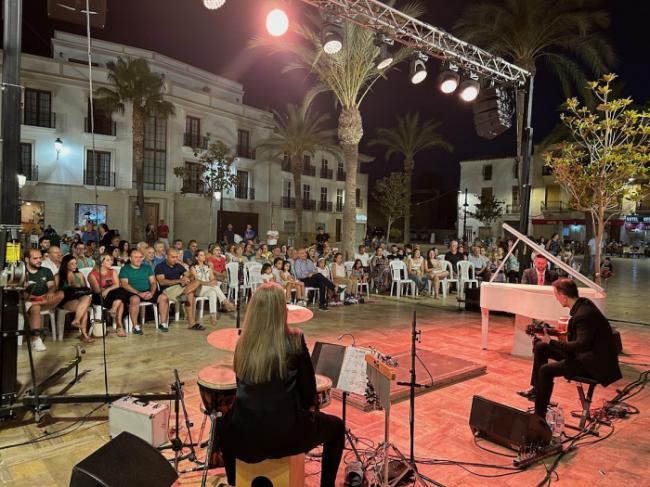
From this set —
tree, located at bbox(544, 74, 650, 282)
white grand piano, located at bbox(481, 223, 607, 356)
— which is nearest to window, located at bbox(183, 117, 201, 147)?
tree, located at bbox(544, 74, 650, 282)

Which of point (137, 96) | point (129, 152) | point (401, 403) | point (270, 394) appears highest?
point (137, 96)

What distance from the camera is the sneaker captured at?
19.2ft

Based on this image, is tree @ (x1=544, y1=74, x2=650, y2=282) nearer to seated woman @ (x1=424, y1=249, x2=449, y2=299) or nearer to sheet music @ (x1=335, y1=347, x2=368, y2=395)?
seated woman @ (x1=424, y1=249, x2=449, y2=299)

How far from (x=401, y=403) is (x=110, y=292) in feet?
15.6

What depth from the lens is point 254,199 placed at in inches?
1247

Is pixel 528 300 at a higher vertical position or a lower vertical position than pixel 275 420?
higher

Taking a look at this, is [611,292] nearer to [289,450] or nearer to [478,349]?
[478,349]

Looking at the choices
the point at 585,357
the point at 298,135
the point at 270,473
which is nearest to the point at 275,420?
the point at 270,473

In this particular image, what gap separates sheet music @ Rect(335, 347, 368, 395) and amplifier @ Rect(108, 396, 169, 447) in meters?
1.40

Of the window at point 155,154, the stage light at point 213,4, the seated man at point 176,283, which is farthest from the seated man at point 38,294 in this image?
the window at point 155,154

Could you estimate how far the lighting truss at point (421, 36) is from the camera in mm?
6801

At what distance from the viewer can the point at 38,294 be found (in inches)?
242

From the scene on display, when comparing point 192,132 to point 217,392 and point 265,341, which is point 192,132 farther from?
point 265,341

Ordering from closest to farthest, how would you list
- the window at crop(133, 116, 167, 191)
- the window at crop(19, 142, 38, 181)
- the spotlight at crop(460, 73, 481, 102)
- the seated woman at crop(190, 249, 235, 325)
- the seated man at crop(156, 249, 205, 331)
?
the seated man at crop(156, 249, 205, 331) → the seated woman at crop(190, 249, 235, 325) → the spotlight at crop(460, 73, 481, 102) → the window at crop(19, 142, 38, 181) → the window at crop(133, 116, 167, 191)
